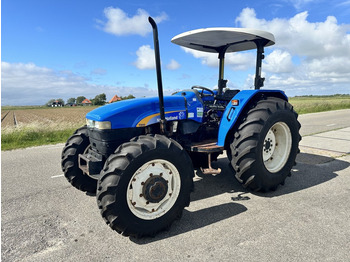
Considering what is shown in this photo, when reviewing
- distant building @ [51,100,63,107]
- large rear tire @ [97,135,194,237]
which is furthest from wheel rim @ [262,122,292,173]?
distant building @ [51,100,63,107]

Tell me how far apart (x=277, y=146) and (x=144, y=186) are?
2.51m

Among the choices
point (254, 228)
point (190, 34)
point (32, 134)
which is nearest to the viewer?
point (254, 228)

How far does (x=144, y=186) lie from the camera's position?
2.74 m

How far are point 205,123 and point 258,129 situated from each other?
0.98m

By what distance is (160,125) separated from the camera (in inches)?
131

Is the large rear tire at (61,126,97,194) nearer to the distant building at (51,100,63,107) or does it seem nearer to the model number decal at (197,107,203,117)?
the model number decal at (197,107,203,117)

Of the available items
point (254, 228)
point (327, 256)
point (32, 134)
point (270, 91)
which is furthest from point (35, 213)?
point (32, 134)

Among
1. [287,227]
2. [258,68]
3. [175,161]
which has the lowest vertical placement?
[287,227]

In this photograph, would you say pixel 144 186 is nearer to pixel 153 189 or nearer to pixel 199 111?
pixel 153 189

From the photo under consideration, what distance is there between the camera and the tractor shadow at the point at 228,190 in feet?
9.63

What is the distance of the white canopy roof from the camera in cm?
368

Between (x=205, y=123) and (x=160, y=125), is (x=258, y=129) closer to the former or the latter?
(x=205, y=123)

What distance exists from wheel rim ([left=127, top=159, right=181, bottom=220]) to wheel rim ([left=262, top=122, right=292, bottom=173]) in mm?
1830

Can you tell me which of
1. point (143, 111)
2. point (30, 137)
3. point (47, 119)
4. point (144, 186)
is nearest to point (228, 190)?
point (144, 186)
